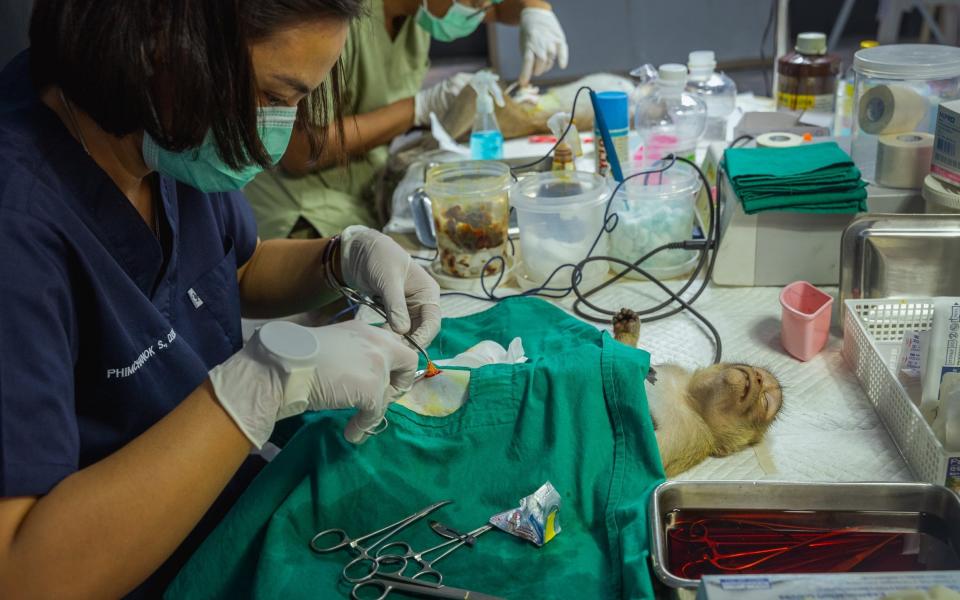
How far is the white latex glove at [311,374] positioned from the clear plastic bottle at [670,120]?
127 centimetres

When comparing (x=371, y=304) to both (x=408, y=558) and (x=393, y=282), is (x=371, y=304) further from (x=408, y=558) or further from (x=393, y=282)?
(x=408, y=558)

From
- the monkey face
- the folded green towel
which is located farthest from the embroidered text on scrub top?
the folded green towel

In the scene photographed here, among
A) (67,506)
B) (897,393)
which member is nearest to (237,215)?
(67,506)

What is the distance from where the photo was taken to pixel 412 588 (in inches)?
41.3

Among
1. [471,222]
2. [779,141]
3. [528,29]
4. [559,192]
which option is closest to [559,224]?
[559,192]

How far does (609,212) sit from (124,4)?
114 centimetres

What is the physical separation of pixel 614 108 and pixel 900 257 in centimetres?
80


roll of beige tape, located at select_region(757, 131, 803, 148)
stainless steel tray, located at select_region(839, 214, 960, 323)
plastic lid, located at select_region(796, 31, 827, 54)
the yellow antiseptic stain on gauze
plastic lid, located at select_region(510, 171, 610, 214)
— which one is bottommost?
the yellow antiseptic stain on gauze

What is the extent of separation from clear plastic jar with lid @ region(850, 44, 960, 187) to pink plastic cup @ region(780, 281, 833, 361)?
0.32 metres

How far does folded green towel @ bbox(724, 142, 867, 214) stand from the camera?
165 centimetres

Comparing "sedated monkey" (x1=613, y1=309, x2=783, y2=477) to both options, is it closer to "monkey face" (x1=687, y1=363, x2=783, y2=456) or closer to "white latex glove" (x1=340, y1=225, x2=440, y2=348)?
"monkey face" (x1=687, y1=363, x2=783, y2=456)

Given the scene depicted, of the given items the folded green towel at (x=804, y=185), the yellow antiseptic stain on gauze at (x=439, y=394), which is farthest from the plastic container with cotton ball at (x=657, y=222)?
the yellow antiseptic stain on gauze at (x=439, y=394)

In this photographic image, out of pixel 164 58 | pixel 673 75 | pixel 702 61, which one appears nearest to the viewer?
pixel 164 58

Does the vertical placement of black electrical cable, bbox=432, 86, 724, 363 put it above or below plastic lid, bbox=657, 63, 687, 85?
below
